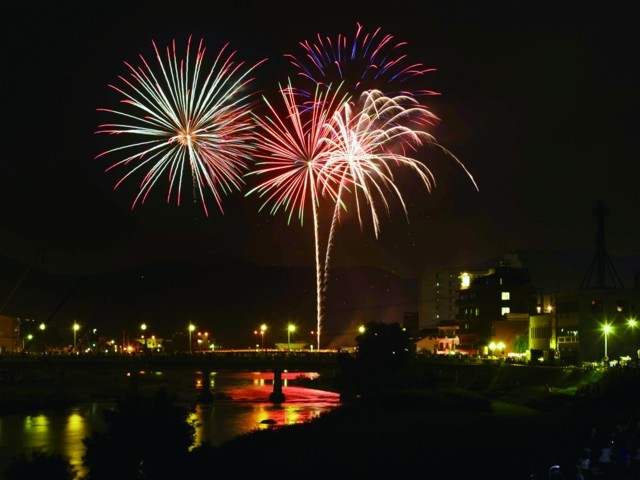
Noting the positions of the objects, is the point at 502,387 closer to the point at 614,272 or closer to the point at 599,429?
the point at 614,272

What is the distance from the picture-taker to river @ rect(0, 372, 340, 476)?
5416 centimetres

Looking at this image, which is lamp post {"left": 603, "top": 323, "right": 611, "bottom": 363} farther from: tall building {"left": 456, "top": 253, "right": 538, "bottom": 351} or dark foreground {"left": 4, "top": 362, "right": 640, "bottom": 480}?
tall building {"left": 456, "top": 253, "right": 538, "bottom": 351}

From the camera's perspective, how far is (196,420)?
63.0 meters

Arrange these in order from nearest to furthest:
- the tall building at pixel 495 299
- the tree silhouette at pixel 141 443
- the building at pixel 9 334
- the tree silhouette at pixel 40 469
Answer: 1. the tree silhouette at pixel 40 469
2. the tree silhouette at pixel 141 443
3. the tall building at pixel 495 299
4. the building at pixel 9 334

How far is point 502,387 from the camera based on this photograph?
251ft

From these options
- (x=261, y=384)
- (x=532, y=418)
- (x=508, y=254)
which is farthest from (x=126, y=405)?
(x=508, y=254)

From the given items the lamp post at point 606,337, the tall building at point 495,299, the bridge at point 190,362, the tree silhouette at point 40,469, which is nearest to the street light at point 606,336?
the lamp post at point 606,337

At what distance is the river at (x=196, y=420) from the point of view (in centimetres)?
5416

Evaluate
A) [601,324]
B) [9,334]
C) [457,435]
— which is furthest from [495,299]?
[9,334]

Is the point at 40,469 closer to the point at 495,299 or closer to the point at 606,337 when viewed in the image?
the point at 606,337

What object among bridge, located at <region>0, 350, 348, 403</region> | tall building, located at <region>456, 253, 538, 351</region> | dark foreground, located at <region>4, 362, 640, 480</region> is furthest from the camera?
tall building, located at <region>456, 253, 538, 351</region>

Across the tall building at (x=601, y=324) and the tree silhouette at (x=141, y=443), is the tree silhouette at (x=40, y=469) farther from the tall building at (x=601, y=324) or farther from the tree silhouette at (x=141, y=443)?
the tall building at (x=601, y=324)

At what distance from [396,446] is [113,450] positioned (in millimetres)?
17888

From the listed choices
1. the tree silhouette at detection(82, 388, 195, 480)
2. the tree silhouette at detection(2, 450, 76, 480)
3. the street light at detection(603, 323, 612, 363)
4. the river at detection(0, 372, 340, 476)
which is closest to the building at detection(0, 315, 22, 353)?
the river at detection(0, 372, 340, 476)
